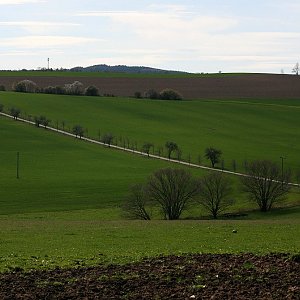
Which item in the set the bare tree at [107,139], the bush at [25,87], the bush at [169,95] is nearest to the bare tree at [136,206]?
the bare tree at [107,139]

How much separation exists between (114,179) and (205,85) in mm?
90390

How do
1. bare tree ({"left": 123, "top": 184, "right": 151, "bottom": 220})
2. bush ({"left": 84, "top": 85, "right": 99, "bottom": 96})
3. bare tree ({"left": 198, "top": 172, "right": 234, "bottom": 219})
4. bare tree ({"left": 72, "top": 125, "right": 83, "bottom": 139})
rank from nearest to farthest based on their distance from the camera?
bare tree ({"left": 123, "top": 184, "right": 151, "bottom": 220}) → bare tree ({"left": 198, "top": 172, "right": 234, "bottom": 219}) → bare tree ({"left": 72, "top": 125, "right": 83, "bottom": 139}) → bush ({"left": 84, "top": 85, "right": 99, "bottom": 96})

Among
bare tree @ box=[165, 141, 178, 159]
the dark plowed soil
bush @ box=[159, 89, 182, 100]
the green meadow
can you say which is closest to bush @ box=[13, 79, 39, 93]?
the green meadow

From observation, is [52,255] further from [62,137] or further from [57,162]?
[62,137]

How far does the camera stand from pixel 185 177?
218 feet

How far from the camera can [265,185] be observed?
237 feet

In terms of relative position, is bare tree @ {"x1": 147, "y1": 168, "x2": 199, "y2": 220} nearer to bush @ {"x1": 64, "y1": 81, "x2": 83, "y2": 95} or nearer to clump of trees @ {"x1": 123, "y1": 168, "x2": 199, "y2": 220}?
clump of trees @ {"x1": 123, "y1": 168, "x2": 199, "y2": 220}

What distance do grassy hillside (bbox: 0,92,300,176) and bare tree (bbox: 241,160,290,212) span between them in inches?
913

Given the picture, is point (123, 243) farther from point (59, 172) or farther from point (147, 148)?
point (147, 148)

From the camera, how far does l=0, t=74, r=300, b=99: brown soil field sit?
164 meters

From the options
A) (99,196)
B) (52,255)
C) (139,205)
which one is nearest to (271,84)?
(99,196)

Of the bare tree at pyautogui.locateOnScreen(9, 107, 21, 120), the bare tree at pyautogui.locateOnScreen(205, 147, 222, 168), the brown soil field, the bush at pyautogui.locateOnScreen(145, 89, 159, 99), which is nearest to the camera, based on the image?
the bare tree at pyautogui.locateOnScreen(205, 147, 222, 168)

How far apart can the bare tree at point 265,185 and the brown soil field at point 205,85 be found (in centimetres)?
8435

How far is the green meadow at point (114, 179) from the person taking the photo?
81.7 feet
